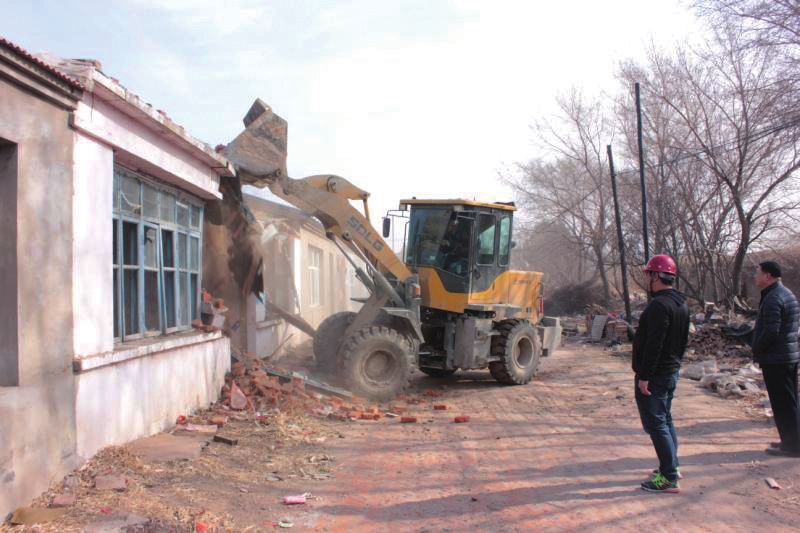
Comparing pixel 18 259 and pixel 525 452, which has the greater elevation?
pixel 18 259

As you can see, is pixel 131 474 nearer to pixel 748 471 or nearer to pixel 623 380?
pixel 748 471

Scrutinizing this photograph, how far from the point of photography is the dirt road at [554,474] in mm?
4641

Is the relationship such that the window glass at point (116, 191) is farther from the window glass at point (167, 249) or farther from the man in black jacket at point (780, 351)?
the man in black jacket at point (780, 351)

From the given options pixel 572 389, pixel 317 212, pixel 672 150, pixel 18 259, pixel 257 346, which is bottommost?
pixel 572 389

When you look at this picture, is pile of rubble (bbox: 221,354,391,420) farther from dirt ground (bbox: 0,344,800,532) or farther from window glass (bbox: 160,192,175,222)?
window glass (bbox: 160,192,175,222)

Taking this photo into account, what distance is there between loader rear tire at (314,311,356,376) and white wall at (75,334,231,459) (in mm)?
2738

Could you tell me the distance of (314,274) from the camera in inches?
734

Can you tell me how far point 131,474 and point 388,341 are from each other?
5.03 metres

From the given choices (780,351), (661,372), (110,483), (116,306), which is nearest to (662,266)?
(661,372)

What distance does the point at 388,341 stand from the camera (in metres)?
9.66

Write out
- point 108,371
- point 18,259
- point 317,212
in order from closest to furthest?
1. point 18,259
2. point 108,371
3. point 317,212

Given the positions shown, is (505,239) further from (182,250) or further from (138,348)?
(138,348)

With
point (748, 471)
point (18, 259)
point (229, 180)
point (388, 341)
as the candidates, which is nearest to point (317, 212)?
point (229, 180)

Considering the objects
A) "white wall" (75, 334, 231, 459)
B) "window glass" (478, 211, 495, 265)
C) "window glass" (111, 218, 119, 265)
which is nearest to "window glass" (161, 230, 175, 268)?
"white wall" (75, 334, 231, 459)
